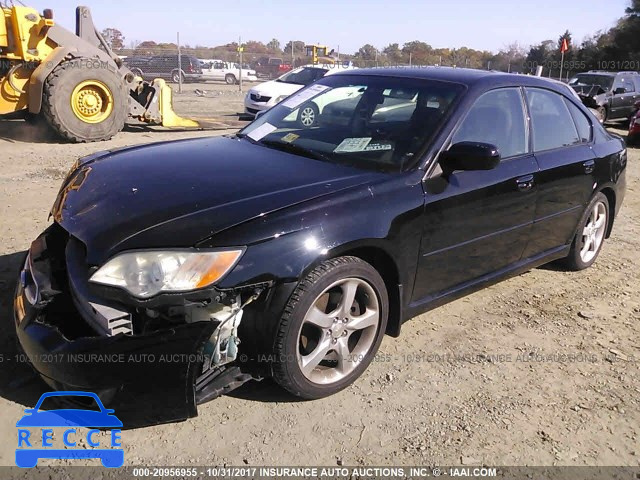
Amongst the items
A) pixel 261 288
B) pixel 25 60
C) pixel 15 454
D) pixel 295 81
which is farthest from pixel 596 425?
pixel 295 81

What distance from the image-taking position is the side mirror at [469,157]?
3137 mm

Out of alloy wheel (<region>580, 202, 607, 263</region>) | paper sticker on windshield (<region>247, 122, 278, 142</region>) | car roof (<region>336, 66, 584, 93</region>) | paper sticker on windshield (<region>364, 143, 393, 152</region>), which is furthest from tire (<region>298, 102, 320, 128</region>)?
alloy wheel (<region>580, 202, 607, 263</region>)

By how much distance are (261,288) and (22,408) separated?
1.30 m

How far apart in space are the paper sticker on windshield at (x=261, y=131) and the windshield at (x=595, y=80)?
1472cm

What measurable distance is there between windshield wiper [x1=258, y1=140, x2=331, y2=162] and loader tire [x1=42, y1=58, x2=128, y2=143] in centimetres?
710

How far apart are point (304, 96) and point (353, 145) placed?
934mm

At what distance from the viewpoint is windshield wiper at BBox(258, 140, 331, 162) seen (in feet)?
11.0

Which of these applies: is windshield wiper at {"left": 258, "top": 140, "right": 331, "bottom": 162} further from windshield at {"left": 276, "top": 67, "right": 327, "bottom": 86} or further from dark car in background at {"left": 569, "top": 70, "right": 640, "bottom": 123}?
dark car in background at {"left": 569, "top": 70, "right": 640, "bottom": 123}

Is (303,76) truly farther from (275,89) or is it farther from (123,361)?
(123,361)

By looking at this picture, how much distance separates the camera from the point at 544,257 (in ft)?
14.1

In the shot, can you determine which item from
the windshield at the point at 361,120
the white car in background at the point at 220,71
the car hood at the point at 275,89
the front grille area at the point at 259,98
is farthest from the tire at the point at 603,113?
the white car in background at the point at 220,71

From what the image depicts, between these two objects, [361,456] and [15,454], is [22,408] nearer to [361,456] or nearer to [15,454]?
[15,454]

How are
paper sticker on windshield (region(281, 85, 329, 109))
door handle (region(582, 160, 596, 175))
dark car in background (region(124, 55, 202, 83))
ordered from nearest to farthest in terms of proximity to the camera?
paper sticker on windshield (region(281, 85, 329, 109))
door handle (region(582, 160, 596, 175))
dark car in background (region(124, 55, 202, 83))

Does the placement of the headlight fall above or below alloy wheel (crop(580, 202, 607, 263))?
above
